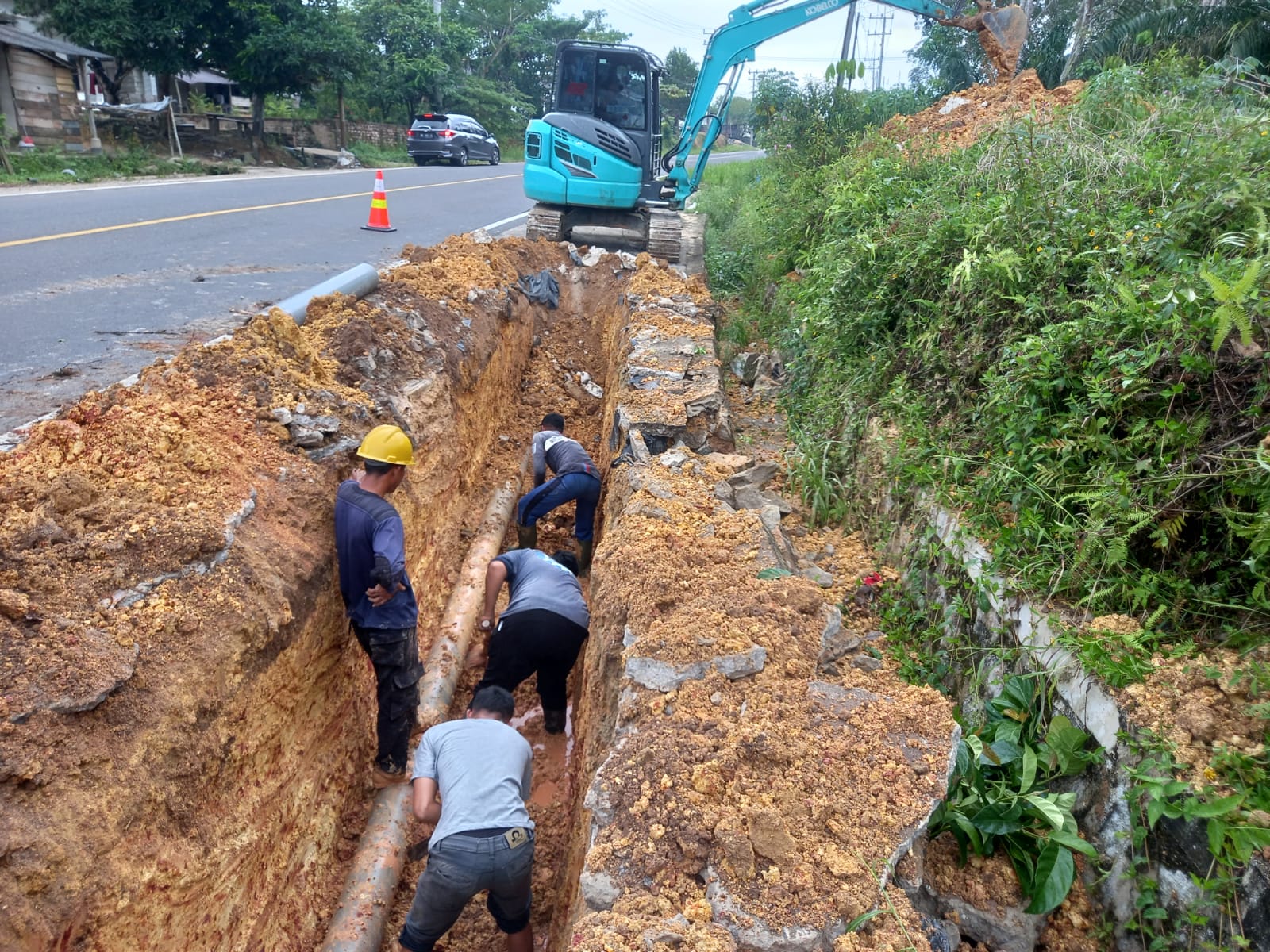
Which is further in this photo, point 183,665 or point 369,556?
point 369,556

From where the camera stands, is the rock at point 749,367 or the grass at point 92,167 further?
the grass at point 92,167

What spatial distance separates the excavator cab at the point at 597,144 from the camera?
11156mm

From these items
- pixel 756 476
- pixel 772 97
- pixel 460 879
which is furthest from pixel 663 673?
pixel 772 97

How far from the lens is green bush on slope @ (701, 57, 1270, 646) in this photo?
301 centimetres

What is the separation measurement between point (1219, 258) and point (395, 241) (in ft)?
34.2

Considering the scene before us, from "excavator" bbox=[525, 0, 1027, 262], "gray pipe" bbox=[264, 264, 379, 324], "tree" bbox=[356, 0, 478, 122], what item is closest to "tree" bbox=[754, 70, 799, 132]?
"excavator" bbox=[525, 0, 1027, 262]

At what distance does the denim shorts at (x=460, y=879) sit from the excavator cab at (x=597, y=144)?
32.0ft

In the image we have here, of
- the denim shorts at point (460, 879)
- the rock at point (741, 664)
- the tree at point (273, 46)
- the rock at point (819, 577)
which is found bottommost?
the denim shorts at point (460, 879)

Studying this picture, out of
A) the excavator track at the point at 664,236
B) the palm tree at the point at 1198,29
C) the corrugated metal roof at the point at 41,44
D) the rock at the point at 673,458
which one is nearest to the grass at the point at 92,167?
the corrugated metal roof at the point at 41,44

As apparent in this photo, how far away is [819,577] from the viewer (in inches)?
174

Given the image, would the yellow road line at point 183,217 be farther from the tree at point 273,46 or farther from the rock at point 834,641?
the rock at point 834,641

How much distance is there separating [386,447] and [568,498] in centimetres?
235

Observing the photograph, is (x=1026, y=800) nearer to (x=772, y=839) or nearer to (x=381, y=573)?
(x=772, y=839)

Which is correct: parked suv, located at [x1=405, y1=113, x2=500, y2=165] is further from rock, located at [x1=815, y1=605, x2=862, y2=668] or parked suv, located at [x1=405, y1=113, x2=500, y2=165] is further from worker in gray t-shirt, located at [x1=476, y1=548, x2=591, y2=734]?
rock, located at [x1=815, y1=605, x2=862, y2=668]
